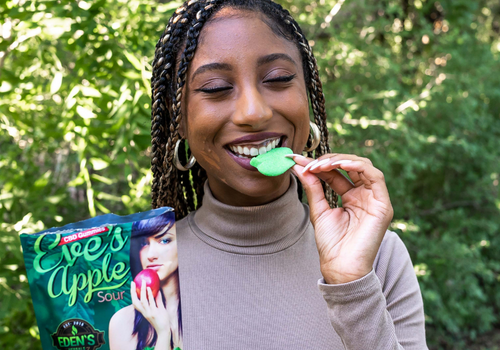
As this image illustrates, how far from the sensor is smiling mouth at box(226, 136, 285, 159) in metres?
1.42

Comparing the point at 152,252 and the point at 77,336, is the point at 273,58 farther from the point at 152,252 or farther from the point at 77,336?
the point at 77,336

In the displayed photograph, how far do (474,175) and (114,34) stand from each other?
121 inches

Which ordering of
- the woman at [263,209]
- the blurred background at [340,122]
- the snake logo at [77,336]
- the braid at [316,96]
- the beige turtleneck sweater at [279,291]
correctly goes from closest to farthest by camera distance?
the snake logo at [77,336] < the beige turtleneck sweater at [279,291] < the woman at [263,209] < the braid at [316,96] < the blurred background at [340,122]

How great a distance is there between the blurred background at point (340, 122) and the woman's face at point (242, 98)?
1.75 ft

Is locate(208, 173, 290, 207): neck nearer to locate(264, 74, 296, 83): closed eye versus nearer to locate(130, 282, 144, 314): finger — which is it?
locate(264, 74, 296, 83): closed eye

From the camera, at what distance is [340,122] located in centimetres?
299

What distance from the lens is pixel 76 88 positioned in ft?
6.46

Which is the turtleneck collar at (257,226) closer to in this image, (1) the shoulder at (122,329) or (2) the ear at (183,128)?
(2) the ear at (183,128)

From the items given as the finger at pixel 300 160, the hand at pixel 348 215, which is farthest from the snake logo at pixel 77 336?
the finger at pixel 300 160

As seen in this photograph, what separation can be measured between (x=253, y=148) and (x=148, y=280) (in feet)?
1.79

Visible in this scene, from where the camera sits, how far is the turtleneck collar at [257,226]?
1.55m

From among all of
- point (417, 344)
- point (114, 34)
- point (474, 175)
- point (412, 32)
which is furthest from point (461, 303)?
point (114, 34)

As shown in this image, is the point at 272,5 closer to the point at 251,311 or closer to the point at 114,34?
the point at 114,34

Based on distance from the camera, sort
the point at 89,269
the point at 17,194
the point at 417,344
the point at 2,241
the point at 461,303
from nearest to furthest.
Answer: the point at 89,269 → the point at 417,344 → the point at 2,241 → the point at 17,194 → the point at 461,303
